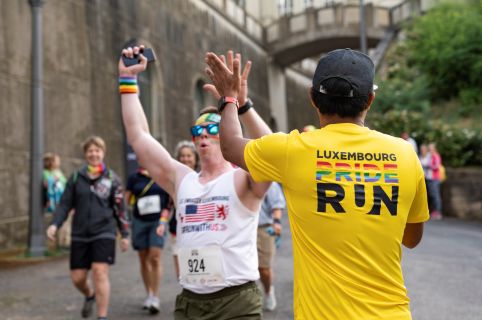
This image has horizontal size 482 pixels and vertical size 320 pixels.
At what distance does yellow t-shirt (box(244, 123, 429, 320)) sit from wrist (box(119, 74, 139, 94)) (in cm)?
135

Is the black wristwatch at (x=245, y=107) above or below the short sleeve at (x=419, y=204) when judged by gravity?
above

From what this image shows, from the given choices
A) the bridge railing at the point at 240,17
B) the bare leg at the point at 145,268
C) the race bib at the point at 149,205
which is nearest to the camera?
the bare leg at the point at 145,268

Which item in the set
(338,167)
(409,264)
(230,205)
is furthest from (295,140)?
(409,264)

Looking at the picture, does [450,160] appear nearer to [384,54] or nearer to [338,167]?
[384,54]

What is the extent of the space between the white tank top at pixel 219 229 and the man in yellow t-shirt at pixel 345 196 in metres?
1.03

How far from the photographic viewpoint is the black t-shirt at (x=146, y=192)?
7.00 m

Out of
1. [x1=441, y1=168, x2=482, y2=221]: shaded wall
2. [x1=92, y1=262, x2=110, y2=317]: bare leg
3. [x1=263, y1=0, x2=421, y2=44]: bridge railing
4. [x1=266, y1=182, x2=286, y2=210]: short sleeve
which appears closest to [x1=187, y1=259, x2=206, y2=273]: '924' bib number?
[x1=92, y1=262, x2=110, y2=317]: bare leg

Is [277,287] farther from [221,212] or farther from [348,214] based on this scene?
[348,214]

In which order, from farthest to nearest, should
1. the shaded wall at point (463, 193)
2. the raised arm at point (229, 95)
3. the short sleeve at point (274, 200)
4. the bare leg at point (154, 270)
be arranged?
the shaded wall at point (463, 193)
the short sleeve at point (274, 200)
the bare leg at point (154, 270)
the raised arm at point (229, 95)

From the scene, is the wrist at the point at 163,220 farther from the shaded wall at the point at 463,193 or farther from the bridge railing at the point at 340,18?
the bridge railing at the point at 340,18

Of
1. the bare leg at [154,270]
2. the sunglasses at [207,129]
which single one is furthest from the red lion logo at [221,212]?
the bare leg at [154,270]

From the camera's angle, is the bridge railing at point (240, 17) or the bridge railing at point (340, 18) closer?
the bridge railing at point (240, 17)

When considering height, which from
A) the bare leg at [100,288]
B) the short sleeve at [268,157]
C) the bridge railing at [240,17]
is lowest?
the bare leg at [100,288]

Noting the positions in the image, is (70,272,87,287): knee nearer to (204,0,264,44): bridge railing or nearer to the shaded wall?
the shaded wall
